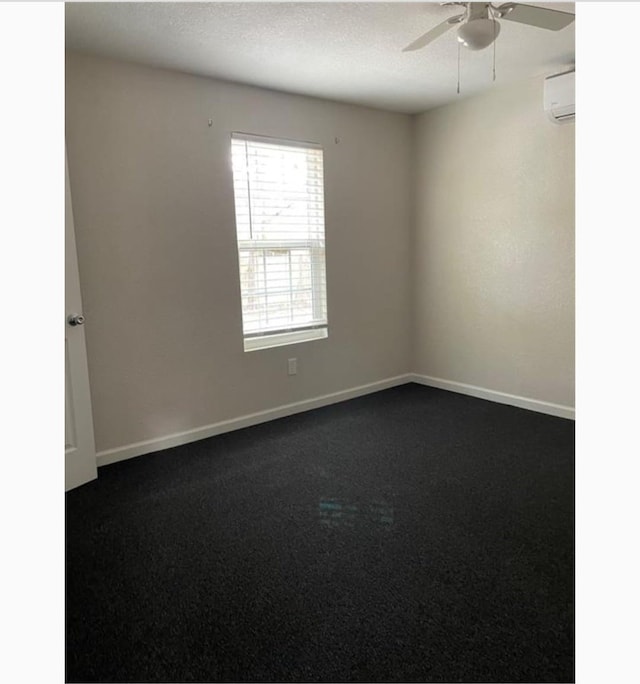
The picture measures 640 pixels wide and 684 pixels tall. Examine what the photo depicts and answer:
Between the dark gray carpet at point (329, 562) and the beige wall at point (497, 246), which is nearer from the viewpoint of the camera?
the dark gray carpet at point (329, 562)

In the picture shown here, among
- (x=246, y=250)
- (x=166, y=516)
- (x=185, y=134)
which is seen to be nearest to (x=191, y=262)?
(x=246, y=250)

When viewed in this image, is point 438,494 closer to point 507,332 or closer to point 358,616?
point 358,616

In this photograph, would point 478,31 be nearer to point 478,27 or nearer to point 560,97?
point 478,27

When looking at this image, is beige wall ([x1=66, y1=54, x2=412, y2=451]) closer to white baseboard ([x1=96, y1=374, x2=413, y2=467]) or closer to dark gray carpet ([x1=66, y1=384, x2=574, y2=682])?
white baseboard ([x1=96, y1=374, x2=413, y2=467])

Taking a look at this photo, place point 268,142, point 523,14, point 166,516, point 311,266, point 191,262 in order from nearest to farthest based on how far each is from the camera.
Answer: point 523,14 → point 166,516 → point 191,262 → point 268,142 → point 311,266

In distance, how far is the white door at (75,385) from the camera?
2.73 m

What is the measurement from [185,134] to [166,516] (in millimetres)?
2288

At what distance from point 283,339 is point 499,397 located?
1798mm

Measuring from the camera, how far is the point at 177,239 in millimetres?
3270

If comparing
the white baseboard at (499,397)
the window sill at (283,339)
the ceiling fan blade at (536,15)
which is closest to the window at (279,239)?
the window sill at (283,339)

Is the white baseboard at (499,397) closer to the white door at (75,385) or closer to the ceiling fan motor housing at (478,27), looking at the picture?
the ceiling fan motor housing at (478,27)

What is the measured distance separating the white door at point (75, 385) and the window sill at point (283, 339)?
1.17 metres

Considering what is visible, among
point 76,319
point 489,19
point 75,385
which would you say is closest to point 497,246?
point 489,19

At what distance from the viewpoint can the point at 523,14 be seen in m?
2.18
